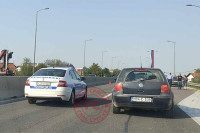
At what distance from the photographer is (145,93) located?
8438 mm

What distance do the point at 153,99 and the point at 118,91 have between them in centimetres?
110

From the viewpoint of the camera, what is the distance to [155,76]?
8.74 metres

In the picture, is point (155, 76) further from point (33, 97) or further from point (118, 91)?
point (33, 97)

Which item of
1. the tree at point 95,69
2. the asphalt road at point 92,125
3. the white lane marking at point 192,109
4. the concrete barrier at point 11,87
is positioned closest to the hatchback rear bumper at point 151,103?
the asphalt road at point 92,125

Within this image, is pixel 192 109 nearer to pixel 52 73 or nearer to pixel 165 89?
pixel 165 89

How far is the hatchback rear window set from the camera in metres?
8.71

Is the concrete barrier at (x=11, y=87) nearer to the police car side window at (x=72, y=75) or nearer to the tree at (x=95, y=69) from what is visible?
the police car side window at (x=72, y=75)

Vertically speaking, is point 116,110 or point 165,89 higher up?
point 165,89

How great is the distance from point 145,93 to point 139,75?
82 centimetres

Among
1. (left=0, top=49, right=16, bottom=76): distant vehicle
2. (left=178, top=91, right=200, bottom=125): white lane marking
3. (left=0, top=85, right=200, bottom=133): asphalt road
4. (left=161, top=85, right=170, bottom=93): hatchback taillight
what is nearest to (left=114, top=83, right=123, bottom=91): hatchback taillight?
(left=0, top=85, right=200, bottom=133): asphalt road

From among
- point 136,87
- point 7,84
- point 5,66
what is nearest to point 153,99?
point 136,87

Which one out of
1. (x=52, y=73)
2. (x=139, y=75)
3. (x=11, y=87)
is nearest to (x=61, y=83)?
(x=52, y=73)

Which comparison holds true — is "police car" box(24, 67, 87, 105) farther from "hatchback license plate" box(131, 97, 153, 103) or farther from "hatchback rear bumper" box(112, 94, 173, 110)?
"hatchback license plate" box(131, 97, 153, 103)

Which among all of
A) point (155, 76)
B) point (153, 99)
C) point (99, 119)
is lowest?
point (99, 119)
